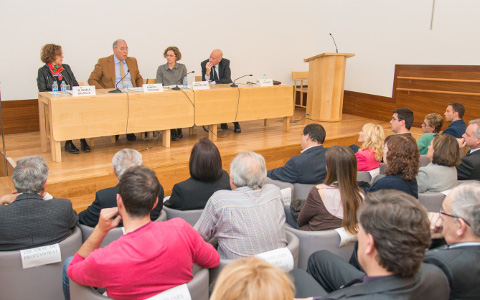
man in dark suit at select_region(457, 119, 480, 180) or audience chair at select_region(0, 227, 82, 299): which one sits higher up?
man in dark suit at select_region(457, 119, 480, 180)

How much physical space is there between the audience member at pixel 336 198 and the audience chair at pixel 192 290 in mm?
846

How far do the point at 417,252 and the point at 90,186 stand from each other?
334cm

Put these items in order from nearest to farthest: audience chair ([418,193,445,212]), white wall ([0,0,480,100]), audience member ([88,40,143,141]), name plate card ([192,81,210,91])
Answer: audience chair ([418,193,445,212]) < name plate card ([192,81,210,91]) < audience member ([88,40,143,141]) < white wall ([0,0,480,100])

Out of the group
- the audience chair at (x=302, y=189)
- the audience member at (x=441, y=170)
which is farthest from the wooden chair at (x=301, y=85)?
the audience member at (x=441, y=170)

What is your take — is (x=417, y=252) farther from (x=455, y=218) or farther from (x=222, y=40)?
(x=222, y=40)

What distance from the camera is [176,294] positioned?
66.6 inches

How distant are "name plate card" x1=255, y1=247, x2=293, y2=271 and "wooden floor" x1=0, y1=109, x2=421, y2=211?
2.50 meters

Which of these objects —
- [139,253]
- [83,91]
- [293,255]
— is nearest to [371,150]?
[293,255]

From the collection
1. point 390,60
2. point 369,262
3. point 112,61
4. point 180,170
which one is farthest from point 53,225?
point 390,60

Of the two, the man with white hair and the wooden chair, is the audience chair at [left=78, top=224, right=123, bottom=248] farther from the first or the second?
the wooden chair

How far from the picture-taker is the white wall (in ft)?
19.6

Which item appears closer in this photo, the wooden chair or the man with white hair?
the man with white hair

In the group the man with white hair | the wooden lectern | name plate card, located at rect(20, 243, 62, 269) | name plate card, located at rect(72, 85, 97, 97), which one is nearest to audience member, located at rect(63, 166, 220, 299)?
the man with white hair

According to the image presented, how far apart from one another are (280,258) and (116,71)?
4317mm
